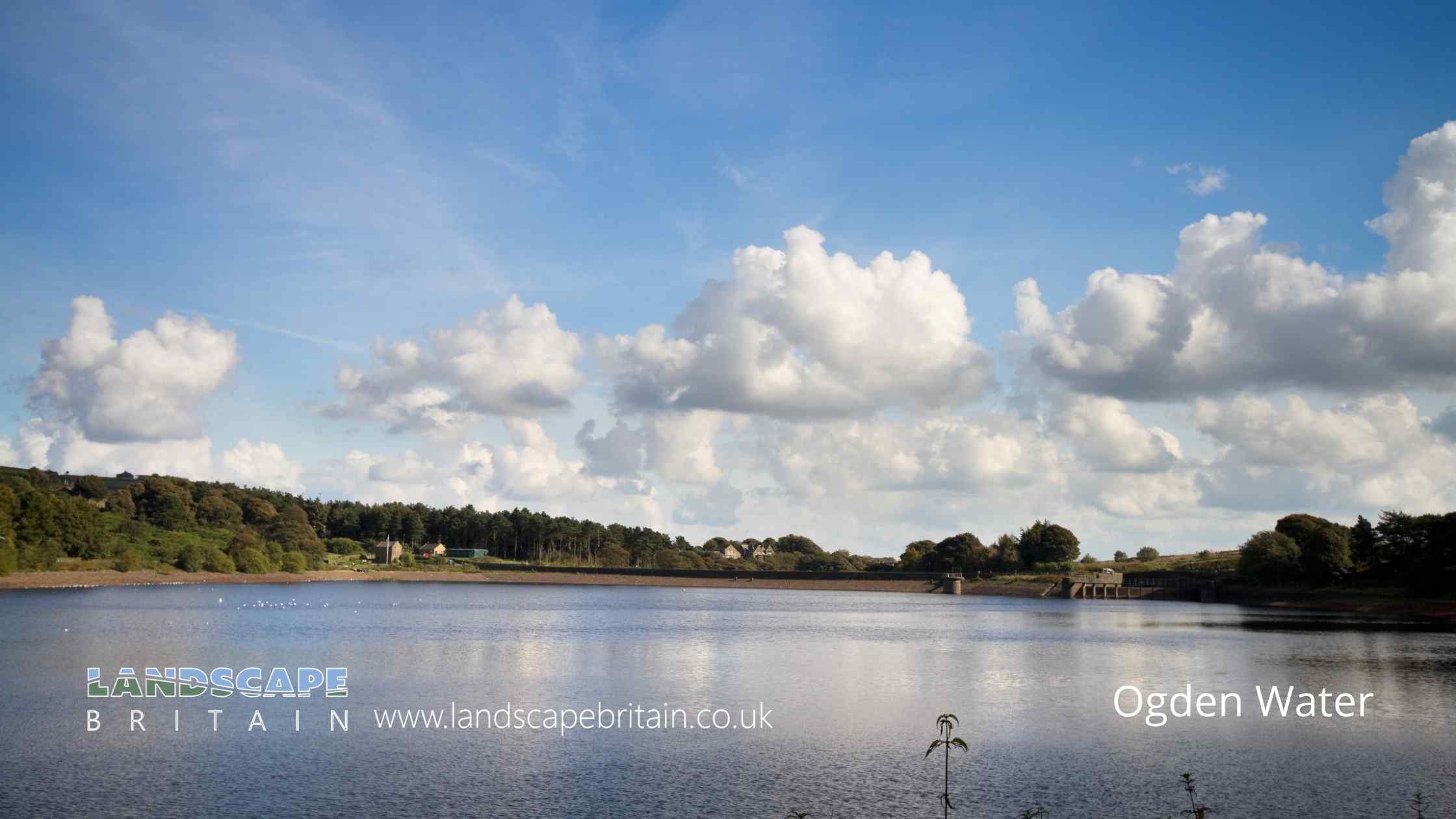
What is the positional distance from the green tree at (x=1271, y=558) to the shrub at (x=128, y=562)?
163891mm

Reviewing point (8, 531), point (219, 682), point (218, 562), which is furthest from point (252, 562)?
point (219, 682)

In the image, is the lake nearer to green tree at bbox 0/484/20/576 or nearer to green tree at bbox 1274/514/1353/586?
green tree at bbox 0/484/20/576

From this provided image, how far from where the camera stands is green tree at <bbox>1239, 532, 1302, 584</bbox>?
481ft

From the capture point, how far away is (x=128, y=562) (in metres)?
147

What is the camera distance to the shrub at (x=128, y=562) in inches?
5719

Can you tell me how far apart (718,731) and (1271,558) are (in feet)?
456

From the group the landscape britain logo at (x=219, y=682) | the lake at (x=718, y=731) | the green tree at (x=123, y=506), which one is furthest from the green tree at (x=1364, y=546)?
the green tree at (x=123, y=506)

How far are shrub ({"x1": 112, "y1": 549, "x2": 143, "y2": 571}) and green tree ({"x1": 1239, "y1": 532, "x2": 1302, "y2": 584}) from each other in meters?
164

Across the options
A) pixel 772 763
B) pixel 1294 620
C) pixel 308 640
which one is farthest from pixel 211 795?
pixel 1294 620

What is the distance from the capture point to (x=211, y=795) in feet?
79.5

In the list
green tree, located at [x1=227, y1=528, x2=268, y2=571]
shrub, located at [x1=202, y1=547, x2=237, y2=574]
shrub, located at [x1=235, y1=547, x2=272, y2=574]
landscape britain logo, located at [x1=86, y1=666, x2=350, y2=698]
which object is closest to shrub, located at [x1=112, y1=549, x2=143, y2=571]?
shrub, located at [x1=202, y1=547, x2=237, y2=574]

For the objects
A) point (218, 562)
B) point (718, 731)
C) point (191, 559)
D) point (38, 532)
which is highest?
point (38, 532)

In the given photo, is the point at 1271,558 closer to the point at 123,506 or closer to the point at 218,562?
the point at 218,562

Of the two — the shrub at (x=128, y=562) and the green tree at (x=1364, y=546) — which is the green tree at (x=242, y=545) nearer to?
the shrub at (x=128, y=562)
